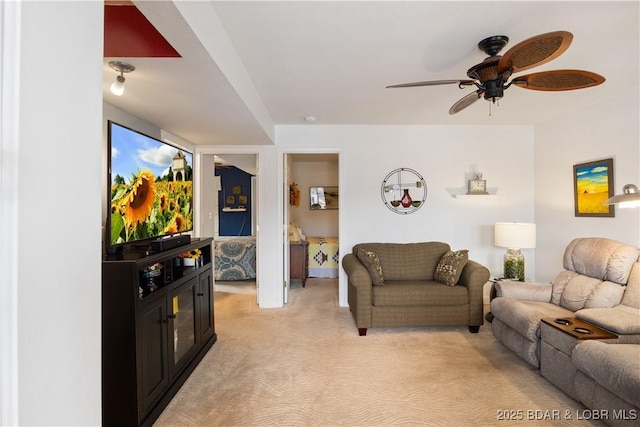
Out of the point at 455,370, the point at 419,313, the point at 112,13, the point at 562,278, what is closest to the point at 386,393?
the point at 455,370

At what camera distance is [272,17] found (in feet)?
6.03

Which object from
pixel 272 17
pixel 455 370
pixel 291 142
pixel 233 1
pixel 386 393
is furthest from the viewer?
pixel 291 142

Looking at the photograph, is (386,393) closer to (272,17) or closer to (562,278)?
(562,278)

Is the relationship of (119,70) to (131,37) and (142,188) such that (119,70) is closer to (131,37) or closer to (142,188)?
(131,37)

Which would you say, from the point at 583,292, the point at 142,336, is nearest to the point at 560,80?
the point at 583,292

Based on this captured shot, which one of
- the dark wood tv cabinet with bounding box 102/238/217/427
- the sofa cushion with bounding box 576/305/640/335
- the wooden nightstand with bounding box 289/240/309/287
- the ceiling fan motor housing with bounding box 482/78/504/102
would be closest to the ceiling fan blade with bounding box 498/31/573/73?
the ceiling fan motor housing with bounding box 482/78/504/102

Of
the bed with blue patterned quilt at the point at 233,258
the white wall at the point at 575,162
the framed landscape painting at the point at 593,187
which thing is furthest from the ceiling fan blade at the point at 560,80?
the bed with blue patterned quilt at the point at 233,258

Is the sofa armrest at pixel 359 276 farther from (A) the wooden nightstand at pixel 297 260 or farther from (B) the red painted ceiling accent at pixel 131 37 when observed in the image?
(B) the red painted ceiling accent at pixel 131 37

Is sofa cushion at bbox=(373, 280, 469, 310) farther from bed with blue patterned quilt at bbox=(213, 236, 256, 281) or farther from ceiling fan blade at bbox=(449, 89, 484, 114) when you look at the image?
bed with blue patterned quilt at bbox=(213, 236, 256, 281)

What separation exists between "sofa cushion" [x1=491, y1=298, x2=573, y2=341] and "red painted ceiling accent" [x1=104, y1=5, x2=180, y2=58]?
9.98 ft

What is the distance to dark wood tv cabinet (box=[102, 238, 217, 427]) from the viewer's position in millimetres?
1852

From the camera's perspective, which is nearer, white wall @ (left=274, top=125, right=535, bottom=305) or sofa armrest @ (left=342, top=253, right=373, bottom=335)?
sofa armrest @ (left=342, top=253, right=373, bottom=335)

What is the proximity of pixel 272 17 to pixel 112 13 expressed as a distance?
2.60 feet

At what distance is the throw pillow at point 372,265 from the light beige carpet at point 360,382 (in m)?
0.55
